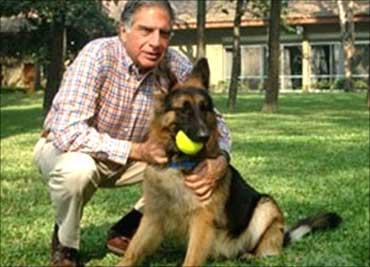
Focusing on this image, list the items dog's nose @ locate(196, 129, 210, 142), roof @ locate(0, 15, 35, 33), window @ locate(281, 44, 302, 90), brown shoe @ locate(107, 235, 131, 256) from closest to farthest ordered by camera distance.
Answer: dog's nose @ locate(196, 129, 210, 142), brown shoe @ locate(107, 235, 131, 256), roof @ locate(0, 15, 35, 33), window @ locate(281, 44, 302, 90)

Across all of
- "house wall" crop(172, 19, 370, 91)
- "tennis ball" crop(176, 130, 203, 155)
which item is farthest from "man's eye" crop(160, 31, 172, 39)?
"house wall" crop(172, 19, 370, 91)

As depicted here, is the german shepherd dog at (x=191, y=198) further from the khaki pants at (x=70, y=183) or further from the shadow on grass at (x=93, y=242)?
the shadow on grass at (x=93, y=242)

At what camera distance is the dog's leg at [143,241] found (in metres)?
4.80

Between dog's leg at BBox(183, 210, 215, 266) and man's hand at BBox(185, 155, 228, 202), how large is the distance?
0.37 ft

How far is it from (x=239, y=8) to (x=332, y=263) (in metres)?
19.9

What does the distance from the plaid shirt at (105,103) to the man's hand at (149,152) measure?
0.18ft

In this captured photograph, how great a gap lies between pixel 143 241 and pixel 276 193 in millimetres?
3166

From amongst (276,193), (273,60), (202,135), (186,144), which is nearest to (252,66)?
(273,60)

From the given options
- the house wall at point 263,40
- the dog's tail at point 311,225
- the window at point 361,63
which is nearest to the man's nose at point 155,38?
the dog's tail at point 311,225

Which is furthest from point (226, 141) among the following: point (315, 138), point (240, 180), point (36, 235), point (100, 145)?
point (315, 138)

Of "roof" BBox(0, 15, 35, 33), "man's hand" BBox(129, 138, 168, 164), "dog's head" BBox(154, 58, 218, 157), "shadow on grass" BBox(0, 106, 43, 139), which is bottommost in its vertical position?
"shadow on grass" BBox(0, 106, 43, 139)

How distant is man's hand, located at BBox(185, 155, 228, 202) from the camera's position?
4.61 m

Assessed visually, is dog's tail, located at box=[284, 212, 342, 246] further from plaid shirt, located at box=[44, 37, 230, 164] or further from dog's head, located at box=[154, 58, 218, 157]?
dog's head, located at box=[154, 58, 218, 157]

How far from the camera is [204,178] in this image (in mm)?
4609
